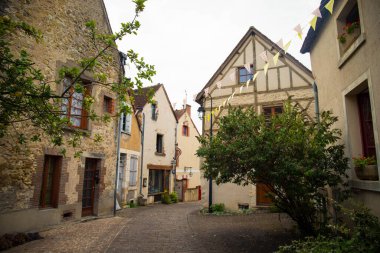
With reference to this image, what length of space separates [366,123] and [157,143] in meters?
13.6

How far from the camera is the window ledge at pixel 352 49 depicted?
15.0 feet

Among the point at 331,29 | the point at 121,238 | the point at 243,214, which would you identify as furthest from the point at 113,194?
the point at 331,29

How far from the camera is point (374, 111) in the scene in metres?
4.25

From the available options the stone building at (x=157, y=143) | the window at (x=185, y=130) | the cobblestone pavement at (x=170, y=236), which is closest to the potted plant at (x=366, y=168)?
the cobblestone pavement at (x=170, y=236)

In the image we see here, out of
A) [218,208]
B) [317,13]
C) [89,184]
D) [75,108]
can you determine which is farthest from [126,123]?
[317,13]

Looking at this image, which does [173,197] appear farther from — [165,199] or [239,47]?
[239,47]

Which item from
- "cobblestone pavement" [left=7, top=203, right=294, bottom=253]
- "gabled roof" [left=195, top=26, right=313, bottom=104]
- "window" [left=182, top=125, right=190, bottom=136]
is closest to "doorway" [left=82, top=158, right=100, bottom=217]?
"cobblestone pavement" [left=7, top=203, right=294, bottom=253]

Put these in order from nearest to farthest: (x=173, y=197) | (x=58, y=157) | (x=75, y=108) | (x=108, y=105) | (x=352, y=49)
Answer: (x=352, y=49) → (x=58, y=157) → (x=75, y=108) → (x=108, y=105) → (x=173, y=197)

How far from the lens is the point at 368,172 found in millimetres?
4449

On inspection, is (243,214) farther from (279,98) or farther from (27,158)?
(27,158)

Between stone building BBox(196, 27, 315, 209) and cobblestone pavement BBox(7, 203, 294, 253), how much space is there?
1616mm

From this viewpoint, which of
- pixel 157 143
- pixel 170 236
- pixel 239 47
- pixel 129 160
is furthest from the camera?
pixel 157 143

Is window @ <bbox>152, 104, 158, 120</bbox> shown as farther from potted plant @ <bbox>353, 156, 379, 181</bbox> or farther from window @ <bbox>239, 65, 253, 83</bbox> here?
potted plant @ <bbox>353, 156, 379, 181</bbox>

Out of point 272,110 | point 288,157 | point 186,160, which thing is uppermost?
point 272,110
